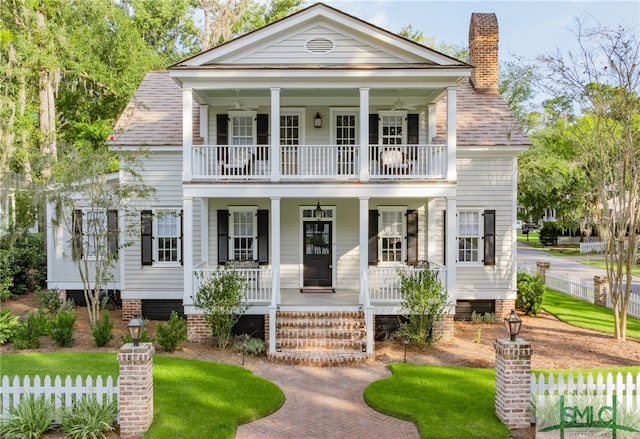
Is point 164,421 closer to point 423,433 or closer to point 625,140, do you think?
point 423,433

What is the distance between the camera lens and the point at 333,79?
12133mm

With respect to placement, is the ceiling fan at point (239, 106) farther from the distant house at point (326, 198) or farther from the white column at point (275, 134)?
the white column at point (275, 134)

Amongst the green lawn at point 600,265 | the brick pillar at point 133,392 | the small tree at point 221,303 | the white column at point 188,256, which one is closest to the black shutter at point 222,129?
the white column at point 188,256

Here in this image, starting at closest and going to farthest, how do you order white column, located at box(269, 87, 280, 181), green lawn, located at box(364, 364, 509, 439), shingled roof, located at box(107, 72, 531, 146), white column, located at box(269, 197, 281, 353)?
green lawn, located at box(364, 364, 509, 439) → white column, located at box(269, 197, 281, 353) → white column, located at box(269, 87, 280, 181) → shingled roof, located at box(107, 72, 531, 146)

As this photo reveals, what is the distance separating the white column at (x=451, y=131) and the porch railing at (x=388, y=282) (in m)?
2.43

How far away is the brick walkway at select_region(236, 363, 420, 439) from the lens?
23.1 ft

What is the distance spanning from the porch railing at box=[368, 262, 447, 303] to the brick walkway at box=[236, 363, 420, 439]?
2.37m

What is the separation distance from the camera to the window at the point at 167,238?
14.4 metres

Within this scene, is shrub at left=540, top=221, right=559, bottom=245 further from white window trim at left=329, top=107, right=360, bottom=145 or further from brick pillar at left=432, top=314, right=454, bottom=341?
brick pillar at left=432, top=314, right=454, bottom=341

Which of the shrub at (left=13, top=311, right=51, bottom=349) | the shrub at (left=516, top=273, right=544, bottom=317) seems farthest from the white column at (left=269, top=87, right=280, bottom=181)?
the shrub at (left=516, top=273, right=544, bottom=317)

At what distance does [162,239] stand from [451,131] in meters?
8.82

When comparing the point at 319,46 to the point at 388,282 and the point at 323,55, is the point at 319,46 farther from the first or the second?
the point at 388,282

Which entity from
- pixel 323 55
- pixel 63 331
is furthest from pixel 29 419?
pixel 323 55

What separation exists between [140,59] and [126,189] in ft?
48.7
